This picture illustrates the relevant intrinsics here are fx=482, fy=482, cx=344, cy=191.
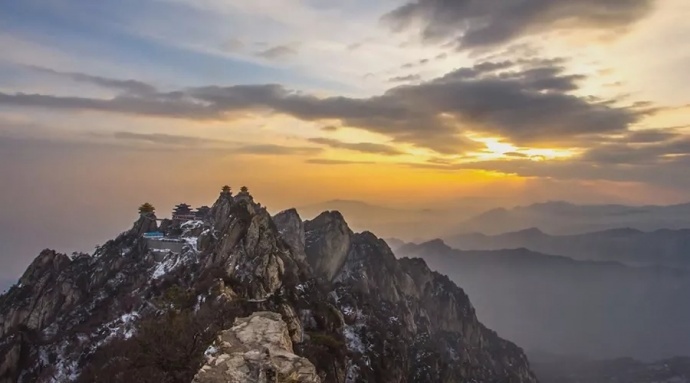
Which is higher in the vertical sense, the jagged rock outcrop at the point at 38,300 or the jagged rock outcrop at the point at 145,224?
the jagged rock outcrop at the point at 145,224

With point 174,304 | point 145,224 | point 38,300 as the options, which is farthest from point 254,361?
point 145,224

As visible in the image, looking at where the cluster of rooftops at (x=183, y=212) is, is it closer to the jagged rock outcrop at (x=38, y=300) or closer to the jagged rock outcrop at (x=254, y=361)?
the jagged rock outcrop at (x=38, y=300)

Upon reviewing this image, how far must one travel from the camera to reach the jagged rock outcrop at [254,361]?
3178 cm

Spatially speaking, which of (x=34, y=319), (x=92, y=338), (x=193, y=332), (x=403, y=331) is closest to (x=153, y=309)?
(x=92, y=338)

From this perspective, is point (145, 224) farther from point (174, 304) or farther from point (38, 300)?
point (174, 304)

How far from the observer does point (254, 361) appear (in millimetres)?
33469

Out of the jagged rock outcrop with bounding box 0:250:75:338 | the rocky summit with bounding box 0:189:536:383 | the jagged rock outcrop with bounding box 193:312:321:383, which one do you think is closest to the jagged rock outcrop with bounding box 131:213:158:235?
the rocky summit with bounding box 0:189:536:383

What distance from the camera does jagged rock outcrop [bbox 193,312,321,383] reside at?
31781 millimetres

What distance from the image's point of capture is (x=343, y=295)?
17138cm

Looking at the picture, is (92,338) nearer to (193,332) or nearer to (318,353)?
(318,353)

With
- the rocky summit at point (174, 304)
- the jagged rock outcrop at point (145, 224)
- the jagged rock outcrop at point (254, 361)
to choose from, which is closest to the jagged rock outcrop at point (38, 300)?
the rocky summit at point (174, 304)

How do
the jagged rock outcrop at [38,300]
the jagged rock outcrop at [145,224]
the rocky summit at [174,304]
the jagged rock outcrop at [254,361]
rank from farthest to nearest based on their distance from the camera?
the jagged rock outcrop at [145,224] < the jagged rock outcrop at [38,300] < the rocky summit at [174,304] < the jagged rock outcrop at [254,361]

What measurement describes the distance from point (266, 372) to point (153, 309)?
302 feet

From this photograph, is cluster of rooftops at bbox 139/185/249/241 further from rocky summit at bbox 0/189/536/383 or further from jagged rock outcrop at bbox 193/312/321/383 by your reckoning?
jagged rock outcrop at bbox 193/312/321/383
